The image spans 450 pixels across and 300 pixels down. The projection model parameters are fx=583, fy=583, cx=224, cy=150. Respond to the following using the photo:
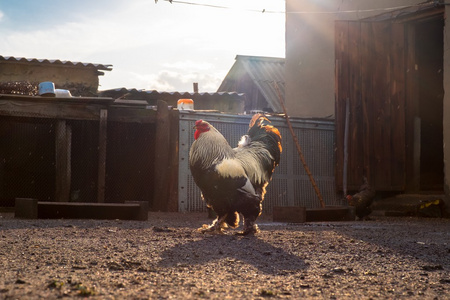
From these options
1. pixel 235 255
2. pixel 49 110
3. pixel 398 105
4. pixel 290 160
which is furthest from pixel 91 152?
pixel 235 255

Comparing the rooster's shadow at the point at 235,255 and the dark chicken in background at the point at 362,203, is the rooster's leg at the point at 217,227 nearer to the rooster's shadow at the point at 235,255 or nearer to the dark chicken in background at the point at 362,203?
the rooster's shadow at the point at 235,255

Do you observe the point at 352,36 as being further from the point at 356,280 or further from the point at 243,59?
the point at 243,59

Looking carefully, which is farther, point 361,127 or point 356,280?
point 361,127

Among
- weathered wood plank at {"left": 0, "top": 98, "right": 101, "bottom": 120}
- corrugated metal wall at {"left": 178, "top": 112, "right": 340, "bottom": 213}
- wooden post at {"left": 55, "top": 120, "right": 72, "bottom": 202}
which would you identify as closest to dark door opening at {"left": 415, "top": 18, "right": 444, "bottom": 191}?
corrugated metal wall at {"left": 178, "top": 112, "right": 340, "bottom": 213}

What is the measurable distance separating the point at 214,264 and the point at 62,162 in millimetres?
6584

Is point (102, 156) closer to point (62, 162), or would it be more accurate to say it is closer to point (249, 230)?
point (62, 162)

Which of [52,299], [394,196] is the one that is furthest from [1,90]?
[52,299]

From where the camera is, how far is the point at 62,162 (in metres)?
10.6

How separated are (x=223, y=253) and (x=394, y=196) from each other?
759cm

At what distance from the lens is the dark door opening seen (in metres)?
13.6

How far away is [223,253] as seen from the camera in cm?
531

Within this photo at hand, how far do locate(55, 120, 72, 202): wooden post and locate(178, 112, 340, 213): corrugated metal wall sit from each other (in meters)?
2.09

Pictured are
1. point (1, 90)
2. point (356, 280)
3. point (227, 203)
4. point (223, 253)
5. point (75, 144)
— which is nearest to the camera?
point (356, 280)

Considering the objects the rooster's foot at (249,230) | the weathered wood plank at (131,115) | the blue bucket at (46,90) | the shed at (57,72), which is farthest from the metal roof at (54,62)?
the rooster's foot at (249,230)
